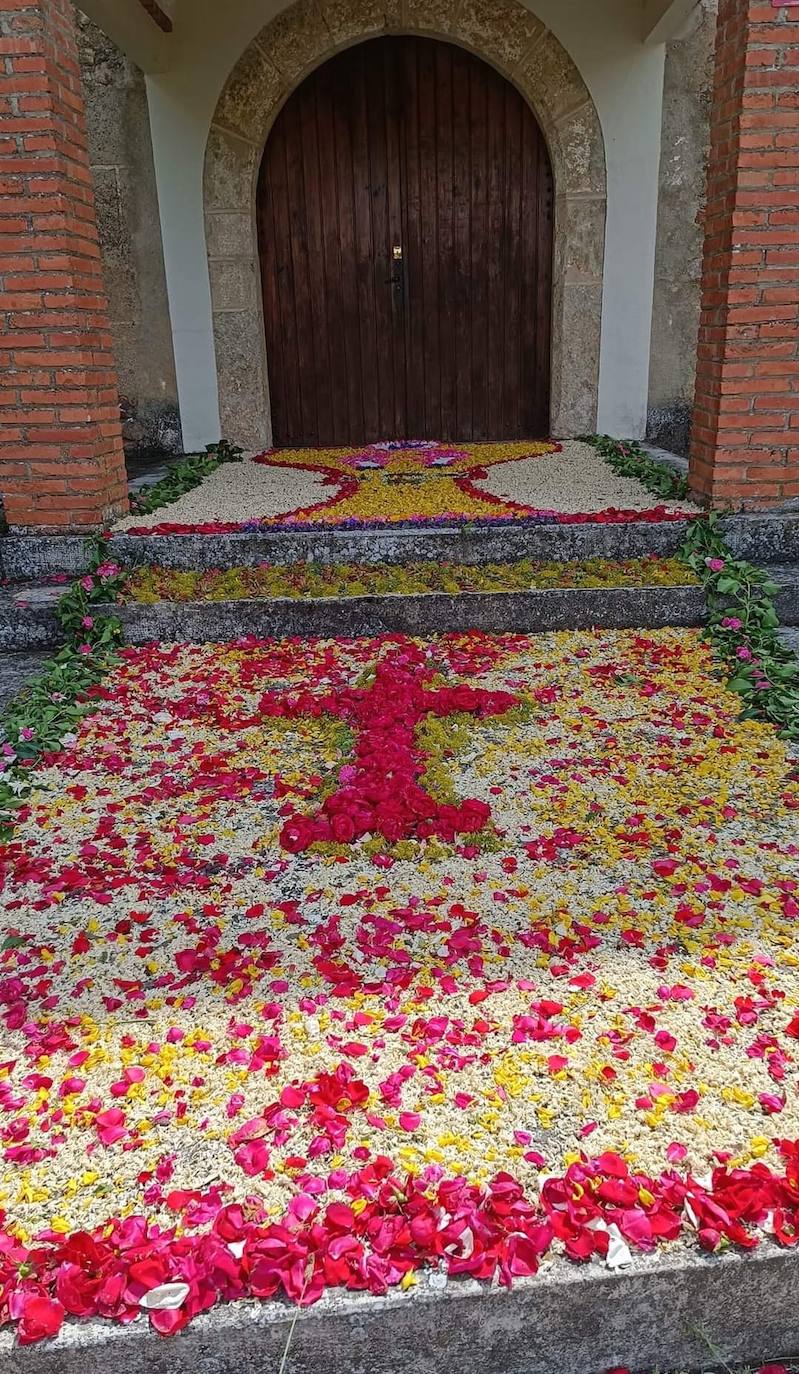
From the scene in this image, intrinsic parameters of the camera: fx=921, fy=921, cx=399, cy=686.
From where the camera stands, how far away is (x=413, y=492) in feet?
15.4

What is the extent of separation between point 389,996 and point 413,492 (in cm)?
336

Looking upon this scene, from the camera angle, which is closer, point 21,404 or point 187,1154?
point 187,1154

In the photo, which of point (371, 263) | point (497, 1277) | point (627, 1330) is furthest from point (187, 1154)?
point (371, 263)

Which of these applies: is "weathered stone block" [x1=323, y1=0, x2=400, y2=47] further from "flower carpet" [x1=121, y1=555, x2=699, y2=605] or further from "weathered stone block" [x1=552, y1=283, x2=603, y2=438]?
"flower carpet" [x1=121, y1=555, x2=699, y2=605]

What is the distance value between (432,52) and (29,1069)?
6260 mm

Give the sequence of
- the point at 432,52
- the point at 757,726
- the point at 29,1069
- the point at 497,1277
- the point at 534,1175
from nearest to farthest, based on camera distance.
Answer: the point at 497,1277 < the point at 534,1175 < the point at 29,1069 < the point at 757,726 < the point at 432,52

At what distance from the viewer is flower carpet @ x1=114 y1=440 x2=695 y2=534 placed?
4043 mm

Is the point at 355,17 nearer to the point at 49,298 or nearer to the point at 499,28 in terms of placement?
the point at 499,28

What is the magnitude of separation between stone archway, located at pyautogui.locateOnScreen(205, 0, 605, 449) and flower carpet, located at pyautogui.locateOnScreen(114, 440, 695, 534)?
536 mm

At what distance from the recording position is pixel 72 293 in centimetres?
368

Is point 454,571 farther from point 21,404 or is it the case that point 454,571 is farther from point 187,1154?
point 187,1154

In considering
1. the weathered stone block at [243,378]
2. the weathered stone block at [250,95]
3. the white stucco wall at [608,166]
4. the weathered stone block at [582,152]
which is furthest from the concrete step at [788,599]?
the weathered stone block at [250,95]

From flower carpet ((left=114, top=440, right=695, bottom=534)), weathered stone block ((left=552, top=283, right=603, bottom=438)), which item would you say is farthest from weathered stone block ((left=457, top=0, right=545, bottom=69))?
flower carpet ((left=114, top=440, right=695, bottom=534))

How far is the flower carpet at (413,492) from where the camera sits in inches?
159
